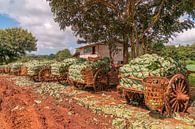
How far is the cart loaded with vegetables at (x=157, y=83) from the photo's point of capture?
340 inches

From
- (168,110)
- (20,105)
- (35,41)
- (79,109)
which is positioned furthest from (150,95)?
(35,41)

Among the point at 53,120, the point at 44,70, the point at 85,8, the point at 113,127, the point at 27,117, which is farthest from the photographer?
the point at 44,70

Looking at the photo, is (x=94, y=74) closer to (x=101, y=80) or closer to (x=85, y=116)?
(x=101, y=80)

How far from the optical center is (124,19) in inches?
664

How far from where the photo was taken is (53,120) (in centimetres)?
861

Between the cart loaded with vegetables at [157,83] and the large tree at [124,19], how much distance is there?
5.32 m

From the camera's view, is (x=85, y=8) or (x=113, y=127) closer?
(x=113, y=127)

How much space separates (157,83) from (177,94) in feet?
2.69

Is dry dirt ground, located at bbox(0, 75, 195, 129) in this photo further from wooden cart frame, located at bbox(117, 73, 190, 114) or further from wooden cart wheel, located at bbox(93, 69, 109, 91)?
wooden cart wheel, located at bbox(93, 69, 109, 91)

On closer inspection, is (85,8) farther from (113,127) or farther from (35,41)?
(35,41)

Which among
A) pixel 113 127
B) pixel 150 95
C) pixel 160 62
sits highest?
pixel 160 62

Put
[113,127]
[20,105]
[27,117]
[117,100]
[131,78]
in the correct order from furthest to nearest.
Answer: [117,100] → [20,105] → [131,78] → [27,117] → [113,127]

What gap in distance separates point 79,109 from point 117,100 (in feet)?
7.57

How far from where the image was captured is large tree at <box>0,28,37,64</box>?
53.1 meters
